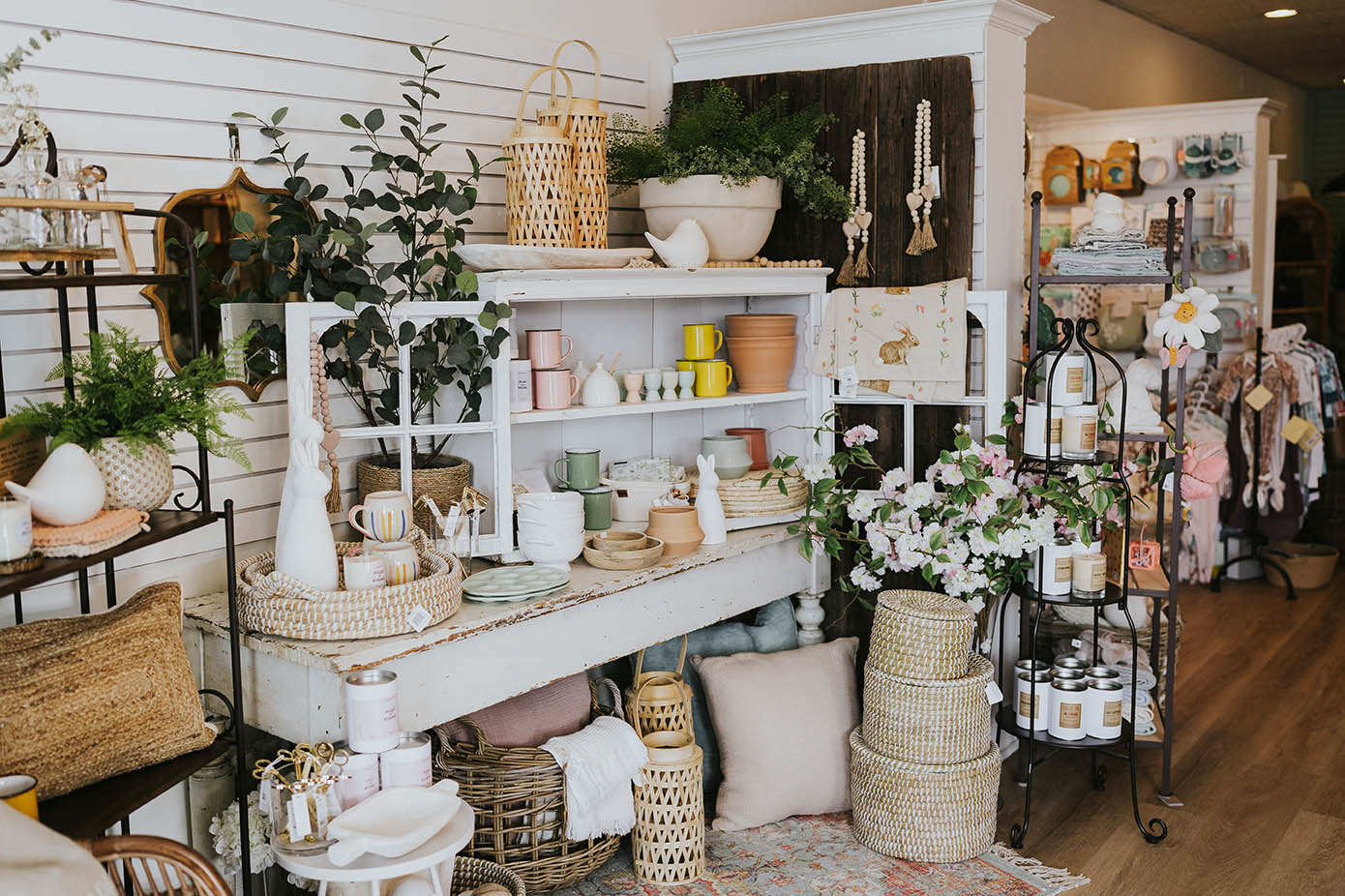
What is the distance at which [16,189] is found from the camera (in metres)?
1.92

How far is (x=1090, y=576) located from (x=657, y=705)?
1247 millimetres

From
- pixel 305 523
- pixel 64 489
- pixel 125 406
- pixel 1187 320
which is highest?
pixel 1187 320

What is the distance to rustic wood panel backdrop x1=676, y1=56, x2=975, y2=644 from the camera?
3.51 metres

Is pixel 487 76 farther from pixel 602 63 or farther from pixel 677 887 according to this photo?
pixel 677 887

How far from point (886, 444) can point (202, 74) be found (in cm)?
211

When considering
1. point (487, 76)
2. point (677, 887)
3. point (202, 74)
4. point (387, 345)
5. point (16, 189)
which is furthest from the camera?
point (487, 76)

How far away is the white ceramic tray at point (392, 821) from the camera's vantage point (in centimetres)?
213

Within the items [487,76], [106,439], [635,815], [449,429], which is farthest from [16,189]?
[635,815]

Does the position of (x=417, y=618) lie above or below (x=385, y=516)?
below

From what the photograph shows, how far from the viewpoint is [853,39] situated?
12.1 ft

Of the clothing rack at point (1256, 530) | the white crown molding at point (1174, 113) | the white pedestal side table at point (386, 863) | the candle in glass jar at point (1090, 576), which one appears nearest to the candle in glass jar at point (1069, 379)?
the candle in glass jar at point (1090, 576)

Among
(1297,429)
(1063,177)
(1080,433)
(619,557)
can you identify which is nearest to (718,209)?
(619,557)

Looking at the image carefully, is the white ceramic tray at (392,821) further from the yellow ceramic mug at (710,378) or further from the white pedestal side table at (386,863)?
the yellow ceramic mug at (710,378)

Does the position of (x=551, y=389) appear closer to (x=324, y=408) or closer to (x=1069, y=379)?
(x=324, y=408)
